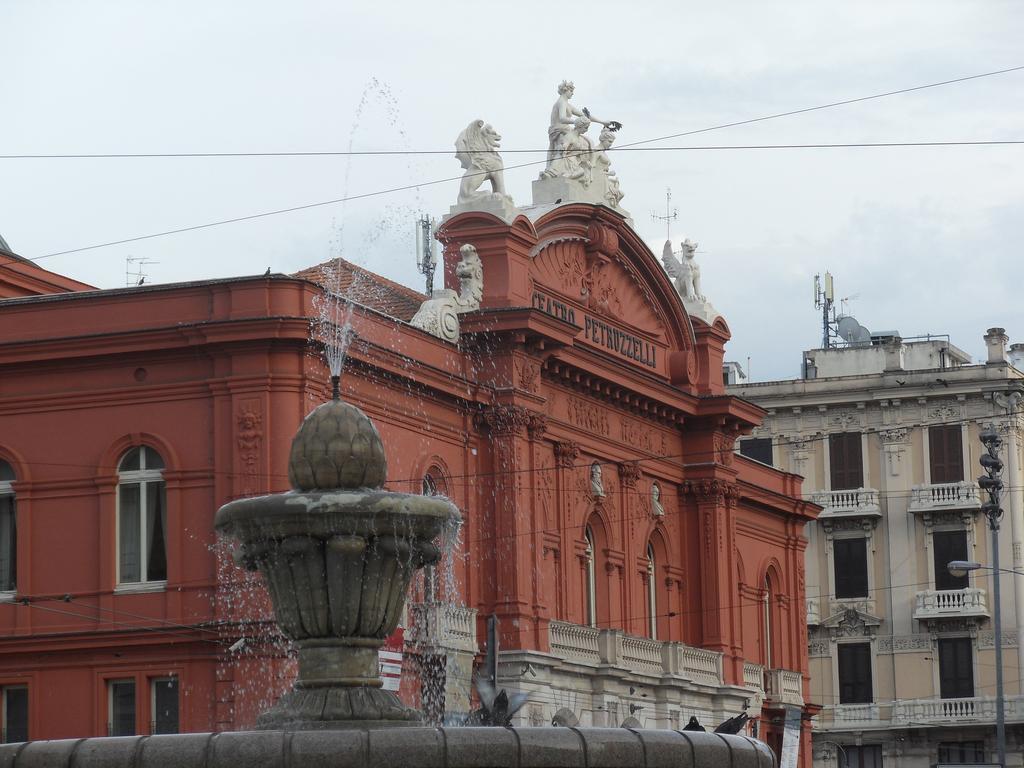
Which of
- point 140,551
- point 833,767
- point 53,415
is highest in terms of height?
point 53,415

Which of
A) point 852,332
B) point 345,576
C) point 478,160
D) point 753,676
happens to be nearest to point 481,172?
point 478,160

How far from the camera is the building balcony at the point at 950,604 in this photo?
190 feet

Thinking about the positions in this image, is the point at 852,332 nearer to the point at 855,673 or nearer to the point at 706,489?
the point at 855,673

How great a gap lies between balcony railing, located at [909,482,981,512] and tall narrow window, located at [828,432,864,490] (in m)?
1.65

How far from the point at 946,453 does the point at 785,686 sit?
13183 mm

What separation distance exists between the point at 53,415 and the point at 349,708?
17535 mm

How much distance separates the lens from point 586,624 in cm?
3909

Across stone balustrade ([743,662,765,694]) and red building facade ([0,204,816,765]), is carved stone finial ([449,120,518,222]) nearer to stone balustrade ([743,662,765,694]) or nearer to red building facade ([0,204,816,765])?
red building facade ([0,204,816,765])

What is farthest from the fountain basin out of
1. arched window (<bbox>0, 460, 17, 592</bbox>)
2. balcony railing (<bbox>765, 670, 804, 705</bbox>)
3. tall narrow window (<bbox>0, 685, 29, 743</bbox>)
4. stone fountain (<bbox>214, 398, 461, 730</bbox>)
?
balcony railing (<bbox>765, 670, 804, 705</bbox>)

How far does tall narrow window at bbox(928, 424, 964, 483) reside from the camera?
58.8 metres

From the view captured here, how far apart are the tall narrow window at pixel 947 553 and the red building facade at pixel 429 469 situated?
14.4 metres

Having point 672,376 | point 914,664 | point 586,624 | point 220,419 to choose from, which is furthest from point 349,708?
point 914,664

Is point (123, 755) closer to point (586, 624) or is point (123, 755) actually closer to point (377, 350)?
point (377, 350)

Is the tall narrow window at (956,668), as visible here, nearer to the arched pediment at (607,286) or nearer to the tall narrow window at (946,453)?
the tall narrow window at (946,453)
